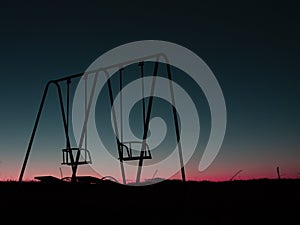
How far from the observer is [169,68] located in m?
9.87

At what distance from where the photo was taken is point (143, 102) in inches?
423

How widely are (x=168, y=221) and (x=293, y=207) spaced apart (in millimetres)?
1928

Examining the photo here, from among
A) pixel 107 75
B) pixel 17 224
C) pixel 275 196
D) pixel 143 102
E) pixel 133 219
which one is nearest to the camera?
pixel 17 224

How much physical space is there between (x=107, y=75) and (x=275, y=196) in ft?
22.1

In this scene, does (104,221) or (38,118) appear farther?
(38,118)

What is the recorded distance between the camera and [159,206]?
221 inches

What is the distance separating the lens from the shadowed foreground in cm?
471

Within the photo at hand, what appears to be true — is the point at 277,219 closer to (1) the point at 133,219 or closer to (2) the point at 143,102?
(1) the point at 133,219

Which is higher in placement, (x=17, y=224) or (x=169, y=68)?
(x=169, y=68)

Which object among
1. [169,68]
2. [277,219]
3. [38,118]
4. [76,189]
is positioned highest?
[169,68]

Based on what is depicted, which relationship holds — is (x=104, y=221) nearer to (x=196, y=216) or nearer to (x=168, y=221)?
(x=168, y=221)

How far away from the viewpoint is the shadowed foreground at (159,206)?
471 centimetres

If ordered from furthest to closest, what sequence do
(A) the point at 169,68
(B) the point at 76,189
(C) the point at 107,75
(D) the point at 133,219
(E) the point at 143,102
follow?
(C) the point at 107,75, (E) the point at 143,102, (A) the point at 169,68, (B) the point at 76,189, (D) the point at 133,219

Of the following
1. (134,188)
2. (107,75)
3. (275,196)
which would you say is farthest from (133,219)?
(107,75)
